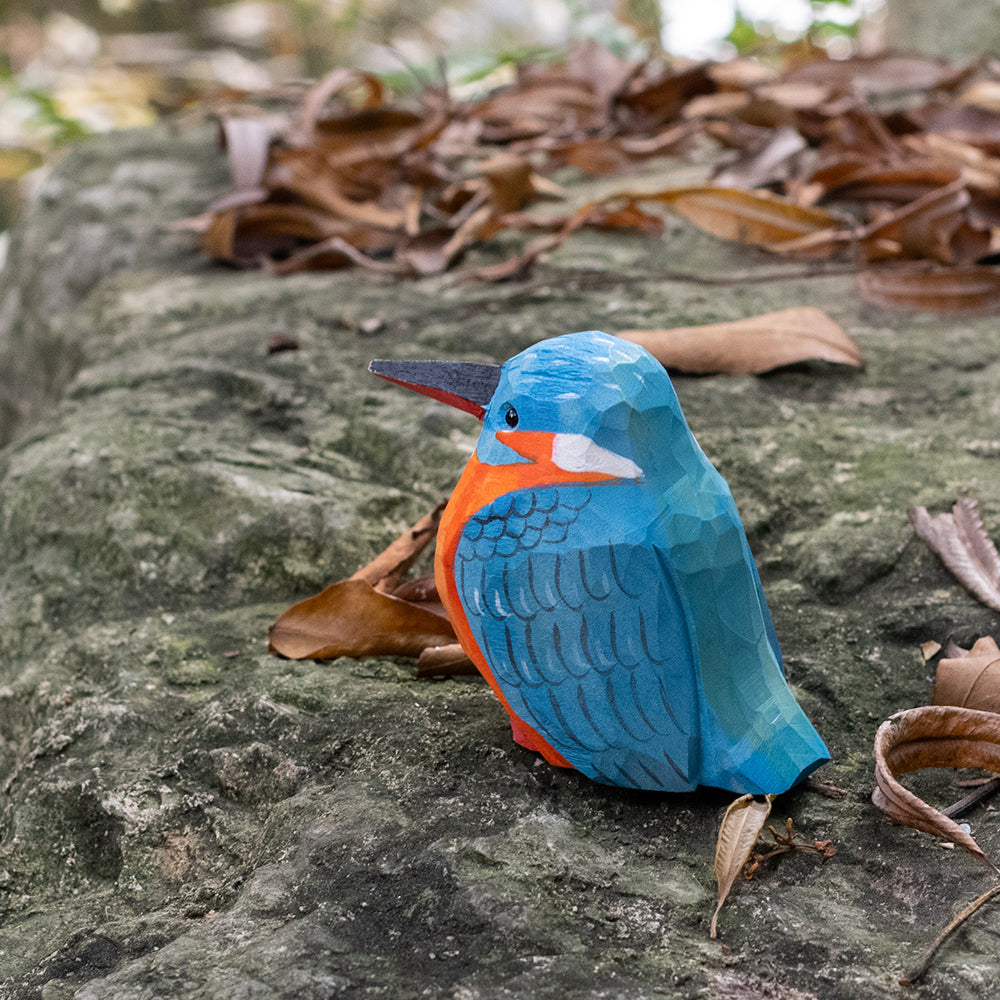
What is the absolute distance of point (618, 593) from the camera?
114cm

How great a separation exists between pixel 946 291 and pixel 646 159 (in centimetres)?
Answer: 125

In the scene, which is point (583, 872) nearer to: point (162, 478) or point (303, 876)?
point (303, 876)

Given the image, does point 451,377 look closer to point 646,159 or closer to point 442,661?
point 442,661

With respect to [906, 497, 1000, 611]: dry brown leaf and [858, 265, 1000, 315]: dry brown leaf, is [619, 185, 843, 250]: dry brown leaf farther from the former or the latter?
[906, 497, 1000, 611]: dry brown leaf

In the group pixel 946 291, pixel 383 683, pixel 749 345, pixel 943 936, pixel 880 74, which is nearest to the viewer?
pixel 943 936

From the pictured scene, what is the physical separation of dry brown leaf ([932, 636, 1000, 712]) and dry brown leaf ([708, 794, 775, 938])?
346 mm

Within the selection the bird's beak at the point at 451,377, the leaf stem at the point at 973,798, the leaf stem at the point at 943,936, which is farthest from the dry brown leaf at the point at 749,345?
the leaf stem at the point at 943,936

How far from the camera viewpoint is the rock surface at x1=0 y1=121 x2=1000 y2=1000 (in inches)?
38.9

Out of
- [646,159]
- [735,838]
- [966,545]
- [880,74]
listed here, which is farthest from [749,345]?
[880,74]

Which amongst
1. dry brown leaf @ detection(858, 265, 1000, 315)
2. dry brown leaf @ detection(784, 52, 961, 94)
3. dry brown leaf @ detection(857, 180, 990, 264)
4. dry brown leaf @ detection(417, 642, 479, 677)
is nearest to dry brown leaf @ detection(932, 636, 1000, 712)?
dry brown leaf @ detection(417, 642, 479, 677)

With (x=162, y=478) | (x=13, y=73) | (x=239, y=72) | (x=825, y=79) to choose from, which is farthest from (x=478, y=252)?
(x=13, y=73)

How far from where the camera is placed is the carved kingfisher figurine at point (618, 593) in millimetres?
1149

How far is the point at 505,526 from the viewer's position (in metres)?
1.19

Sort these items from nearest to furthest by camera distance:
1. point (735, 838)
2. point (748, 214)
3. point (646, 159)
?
point (735, 838) < point (748, 214) < point (646, 159)
